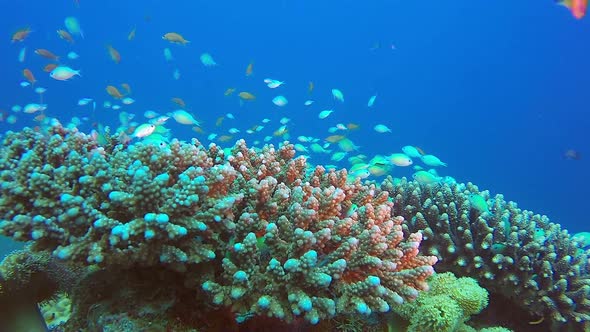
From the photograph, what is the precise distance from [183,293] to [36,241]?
949 millimetres

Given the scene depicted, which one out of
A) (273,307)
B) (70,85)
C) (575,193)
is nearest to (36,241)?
(273,307)

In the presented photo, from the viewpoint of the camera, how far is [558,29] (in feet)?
260

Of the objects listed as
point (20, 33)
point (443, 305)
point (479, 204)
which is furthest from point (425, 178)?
point (20, 33)

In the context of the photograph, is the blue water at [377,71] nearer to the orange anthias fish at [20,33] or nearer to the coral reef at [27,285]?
the orange anthias fish at [20,33]

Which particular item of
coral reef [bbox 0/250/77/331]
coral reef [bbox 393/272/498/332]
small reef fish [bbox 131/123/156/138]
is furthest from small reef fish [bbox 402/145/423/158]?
coral reef [bbox 0/250/77/331]

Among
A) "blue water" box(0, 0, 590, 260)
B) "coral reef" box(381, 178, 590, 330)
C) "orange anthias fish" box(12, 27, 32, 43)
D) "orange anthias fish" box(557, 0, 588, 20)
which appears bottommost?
"coral reef" box(381, 178, 590, 330)

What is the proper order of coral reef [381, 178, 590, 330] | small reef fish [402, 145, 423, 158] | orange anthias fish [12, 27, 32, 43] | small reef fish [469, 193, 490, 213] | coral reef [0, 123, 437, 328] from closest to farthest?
coral reef [0, 123, 437, 328] < coral reef [381, 178, 590, 330] < small reef fish [469, 193, 490, 213] < small reef fish [402, 145, 423, 158] < orange anthias fish [12, 27, 32, 43]

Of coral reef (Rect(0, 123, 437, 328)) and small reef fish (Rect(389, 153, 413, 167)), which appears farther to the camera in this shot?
small reef fish (Rect(389, 153, 413, 167))

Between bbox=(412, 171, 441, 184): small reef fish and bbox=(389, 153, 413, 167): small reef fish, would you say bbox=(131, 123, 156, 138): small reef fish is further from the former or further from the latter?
bbox=(389, 153, 413, 167): small reef fish

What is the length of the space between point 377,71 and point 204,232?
285ft

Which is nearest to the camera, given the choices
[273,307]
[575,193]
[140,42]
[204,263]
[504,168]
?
[273,307]

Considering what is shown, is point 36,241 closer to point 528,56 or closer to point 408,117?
point 408,117

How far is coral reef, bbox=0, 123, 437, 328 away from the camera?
2.20 metres

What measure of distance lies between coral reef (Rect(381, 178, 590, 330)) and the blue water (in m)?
53.4
